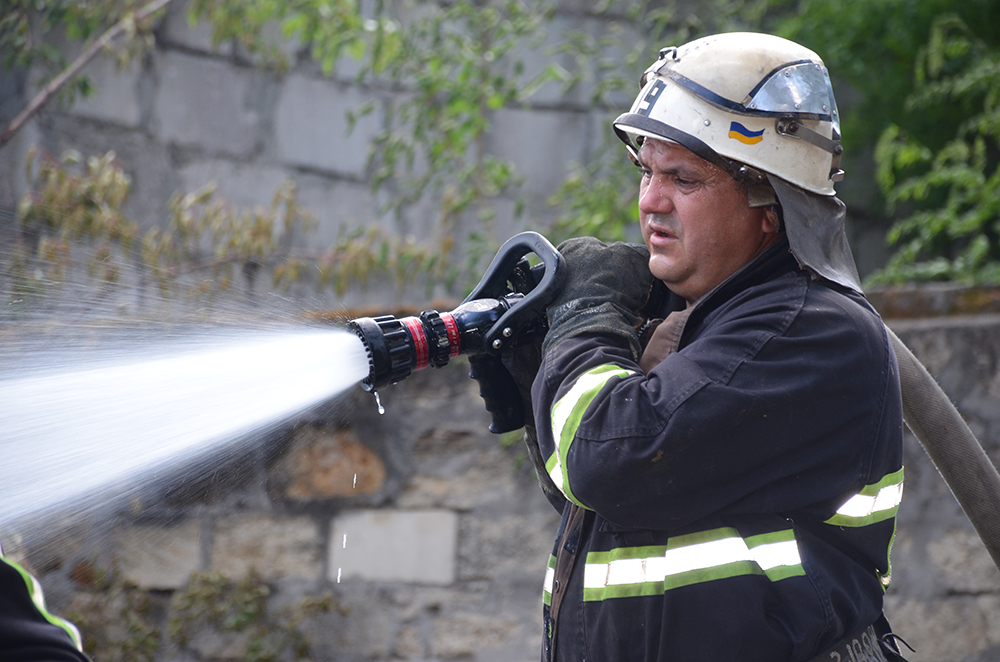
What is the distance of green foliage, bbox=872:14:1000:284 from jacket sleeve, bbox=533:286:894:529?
2.35 m

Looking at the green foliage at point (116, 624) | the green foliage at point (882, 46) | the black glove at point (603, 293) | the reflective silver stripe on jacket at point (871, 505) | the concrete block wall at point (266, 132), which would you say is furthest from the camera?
the green foliage at point (882, 46)

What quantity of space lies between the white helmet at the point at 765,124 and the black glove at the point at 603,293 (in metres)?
0.26

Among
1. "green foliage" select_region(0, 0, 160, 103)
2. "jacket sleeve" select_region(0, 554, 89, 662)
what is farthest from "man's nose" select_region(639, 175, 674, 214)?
"green foliage" select_region(0, 0, 160, 103)

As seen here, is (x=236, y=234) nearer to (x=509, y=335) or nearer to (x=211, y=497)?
(x=211, y=497)

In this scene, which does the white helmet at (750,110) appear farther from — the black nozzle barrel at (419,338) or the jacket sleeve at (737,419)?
the black nozzle barrel at (419,338)

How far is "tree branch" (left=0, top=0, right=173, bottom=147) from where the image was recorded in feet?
12.3

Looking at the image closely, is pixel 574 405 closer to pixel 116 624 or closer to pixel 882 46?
pixel 116 624

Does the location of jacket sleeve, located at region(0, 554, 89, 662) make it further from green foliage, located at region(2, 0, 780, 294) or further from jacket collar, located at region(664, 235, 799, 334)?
green foliage, located at region(2, 0, 780, 294)

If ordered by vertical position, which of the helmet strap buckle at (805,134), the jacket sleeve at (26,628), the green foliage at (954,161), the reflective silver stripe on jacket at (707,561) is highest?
the green foliage at (954,161)

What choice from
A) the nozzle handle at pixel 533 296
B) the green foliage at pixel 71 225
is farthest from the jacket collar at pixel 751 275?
the green foliage at pixel 71 225

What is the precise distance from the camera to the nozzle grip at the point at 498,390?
1.96 metres

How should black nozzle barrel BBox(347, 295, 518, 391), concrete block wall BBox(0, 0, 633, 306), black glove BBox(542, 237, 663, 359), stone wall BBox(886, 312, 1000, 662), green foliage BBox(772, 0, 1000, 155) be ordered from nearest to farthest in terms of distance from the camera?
black glove BBox(542, 237, 663, 359), black nozzle barrel BBox(347, 295, 518, 391), stone wall BBox(886, 312, 1000, 662), concrete block wall BBox(0, 0, 633, 306), green foliage BBox(772, 0, 1000, 155)

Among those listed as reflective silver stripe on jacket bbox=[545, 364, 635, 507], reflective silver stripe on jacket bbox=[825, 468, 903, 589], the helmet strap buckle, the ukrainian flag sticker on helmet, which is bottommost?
reflective silver stripe on jacket bbox=[825, 468, 903, 589]

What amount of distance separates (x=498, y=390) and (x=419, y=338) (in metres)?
0.25
